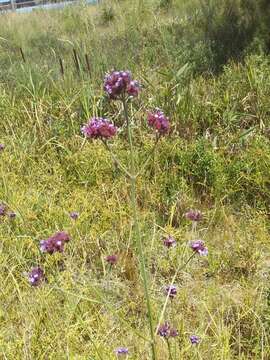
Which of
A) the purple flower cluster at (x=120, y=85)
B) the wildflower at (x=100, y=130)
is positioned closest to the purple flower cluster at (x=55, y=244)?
the wildflower at (x=100, y=130)

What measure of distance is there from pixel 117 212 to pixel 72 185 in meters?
0.59

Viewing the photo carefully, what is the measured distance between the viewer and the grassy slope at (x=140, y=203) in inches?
81.1

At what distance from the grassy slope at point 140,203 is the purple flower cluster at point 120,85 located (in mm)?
555

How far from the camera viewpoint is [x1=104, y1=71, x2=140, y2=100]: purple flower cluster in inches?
52.9

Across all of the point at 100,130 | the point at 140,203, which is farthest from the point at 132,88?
the point at 140,203

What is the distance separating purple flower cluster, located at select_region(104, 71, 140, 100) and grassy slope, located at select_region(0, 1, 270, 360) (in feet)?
1.82

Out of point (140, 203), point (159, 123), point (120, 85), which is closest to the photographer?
point (120, 85)

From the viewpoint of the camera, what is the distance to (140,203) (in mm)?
3180

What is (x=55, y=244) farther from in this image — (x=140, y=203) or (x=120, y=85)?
(x=140, y=203)

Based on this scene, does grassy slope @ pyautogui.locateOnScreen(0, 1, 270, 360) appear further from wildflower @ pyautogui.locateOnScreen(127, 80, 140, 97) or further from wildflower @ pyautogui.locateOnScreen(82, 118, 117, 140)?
wildflower @ pyautogui.locateOnScreen(127, 80, 140, 97)

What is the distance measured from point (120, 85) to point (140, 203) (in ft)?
6.15

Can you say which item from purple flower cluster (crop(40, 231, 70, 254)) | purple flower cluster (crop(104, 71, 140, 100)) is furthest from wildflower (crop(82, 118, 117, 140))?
purple flower cluster (crop(40, 231, 70, 254))

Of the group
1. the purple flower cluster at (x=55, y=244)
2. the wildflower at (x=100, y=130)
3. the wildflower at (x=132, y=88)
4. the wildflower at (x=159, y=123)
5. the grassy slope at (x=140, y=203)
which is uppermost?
the wildflower at (x=132, y=88)

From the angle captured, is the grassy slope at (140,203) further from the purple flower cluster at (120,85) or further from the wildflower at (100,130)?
the purple flower cluster at (120,85)
